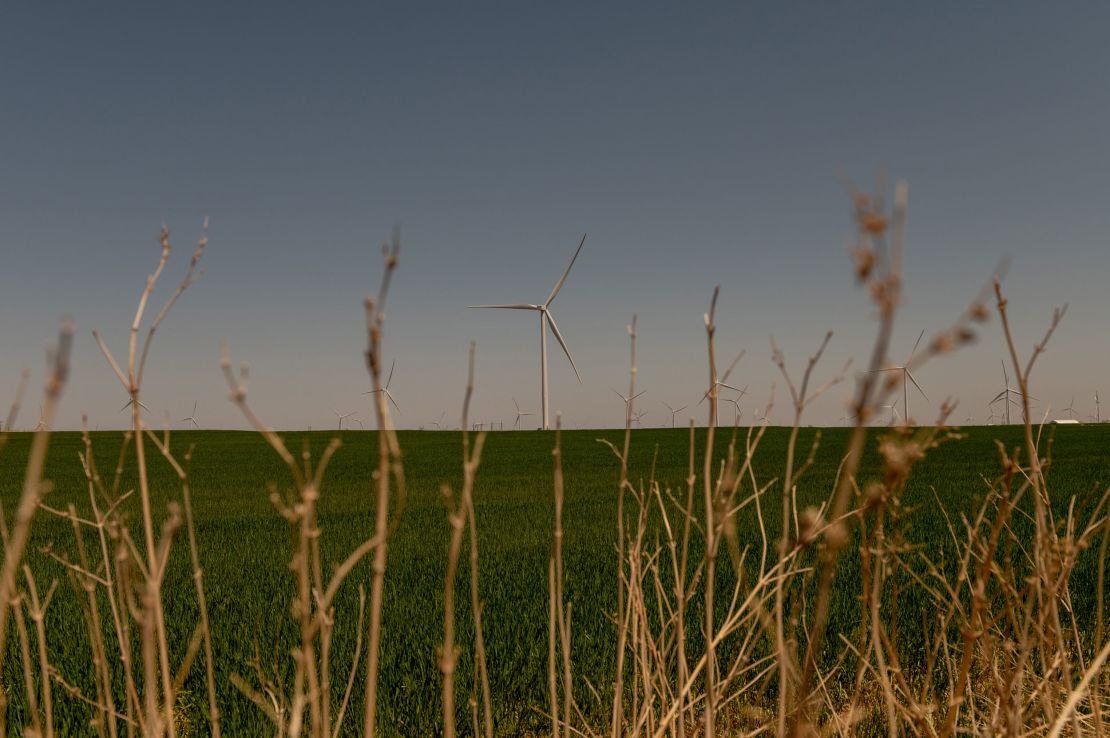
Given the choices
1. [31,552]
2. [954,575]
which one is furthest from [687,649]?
[31,552]

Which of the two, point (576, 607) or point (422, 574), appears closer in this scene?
point (576, 607)

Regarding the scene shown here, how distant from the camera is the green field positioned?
559 centimetres

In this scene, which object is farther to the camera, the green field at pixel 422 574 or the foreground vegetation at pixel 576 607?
the green field at pixel 422 574

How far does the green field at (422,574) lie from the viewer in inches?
220

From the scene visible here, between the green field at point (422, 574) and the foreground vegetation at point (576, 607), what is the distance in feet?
0.15

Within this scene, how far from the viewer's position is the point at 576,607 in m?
7.71

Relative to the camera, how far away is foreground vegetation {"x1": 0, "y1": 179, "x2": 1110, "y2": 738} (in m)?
1.55

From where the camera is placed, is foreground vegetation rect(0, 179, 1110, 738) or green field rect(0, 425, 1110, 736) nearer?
foreground vegetation rect(0, 179, 1110, 738)

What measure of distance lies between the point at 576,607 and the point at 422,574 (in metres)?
2.85

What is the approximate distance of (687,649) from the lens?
6.73m

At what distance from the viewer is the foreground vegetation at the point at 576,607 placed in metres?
1.55

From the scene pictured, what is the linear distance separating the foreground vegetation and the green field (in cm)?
4

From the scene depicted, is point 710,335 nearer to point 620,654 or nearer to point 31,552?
point 620,654

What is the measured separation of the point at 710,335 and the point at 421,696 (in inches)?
180
